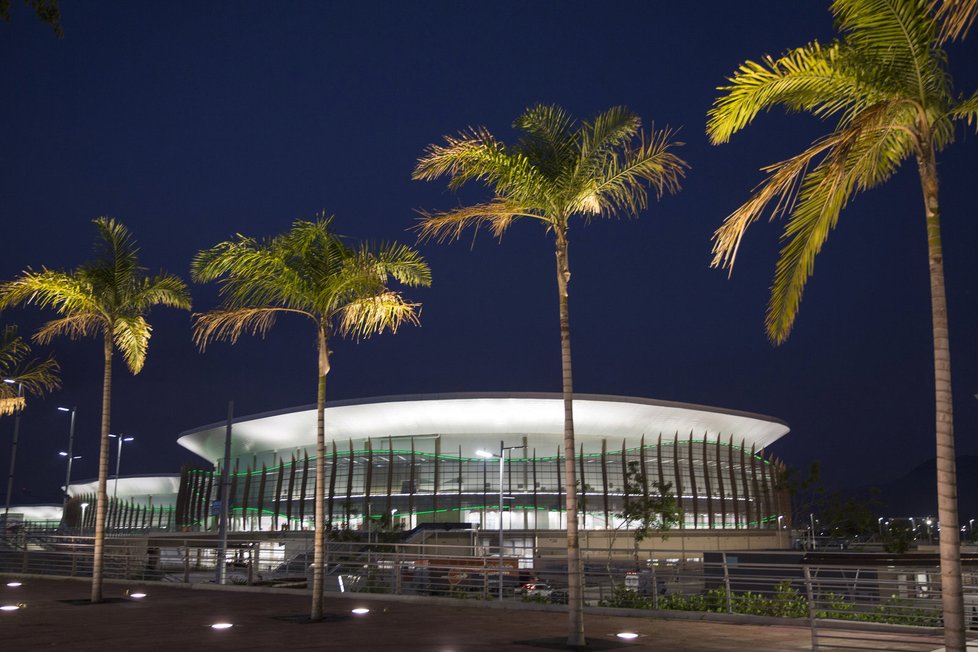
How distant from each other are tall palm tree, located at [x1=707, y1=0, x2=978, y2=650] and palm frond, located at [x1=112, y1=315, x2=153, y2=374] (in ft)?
53.9

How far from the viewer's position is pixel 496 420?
255 feet

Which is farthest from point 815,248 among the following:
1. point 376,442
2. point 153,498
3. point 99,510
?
point 153,498

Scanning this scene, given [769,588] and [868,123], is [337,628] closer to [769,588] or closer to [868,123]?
[868,123]

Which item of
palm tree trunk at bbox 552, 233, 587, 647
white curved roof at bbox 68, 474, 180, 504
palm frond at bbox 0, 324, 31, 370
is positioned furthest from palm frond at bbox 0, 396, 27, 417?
white curved roof at bbox 68, 474, 180, 504

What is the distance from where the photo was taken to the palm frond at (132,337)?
69.7ft

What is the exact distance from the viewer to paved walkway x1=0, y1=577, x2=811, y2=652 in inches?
504

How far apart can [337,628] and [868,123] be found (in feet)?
39.2

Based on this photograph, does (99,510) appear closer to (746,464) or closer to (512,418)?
(512,418)

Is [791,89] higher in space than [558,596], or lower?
higher

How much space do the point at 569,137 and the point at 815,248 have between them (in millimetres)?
5869

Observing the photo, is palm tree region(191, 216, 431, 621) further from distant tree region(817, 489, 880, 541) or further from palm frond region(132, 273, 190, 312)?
distant tree region(817, 489, 880, 541)

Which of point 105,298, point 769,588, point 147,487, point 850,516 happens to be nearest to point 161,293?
point 105,298

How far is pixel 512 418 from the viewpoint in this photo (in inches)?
3044

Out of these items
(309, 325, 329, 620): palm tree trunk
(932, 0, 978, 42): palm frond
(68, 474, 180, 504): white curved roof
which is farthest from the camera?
(68, 474, 180, 504): white curved roof
